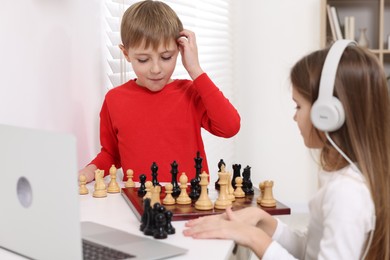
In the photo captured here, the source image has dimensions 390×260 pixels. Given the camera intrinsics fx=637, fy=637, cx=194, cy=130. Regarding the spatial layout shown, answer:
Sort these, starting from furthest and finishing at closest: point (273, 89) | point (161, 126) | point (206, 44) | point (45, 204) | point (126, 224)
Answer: point (273, 89), point (206, 44), point (161, 126), point (126, 224), point (45, 204)

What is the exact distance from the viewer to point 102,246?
1.22 m

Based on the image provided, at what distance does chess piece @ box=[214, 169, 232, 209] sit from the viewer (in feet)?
4.90

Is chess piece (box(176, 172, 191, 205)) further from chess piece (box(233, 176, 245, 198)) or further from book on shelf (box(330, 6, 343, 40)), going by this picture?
book on shelf (box(330, 6, 343, 40))

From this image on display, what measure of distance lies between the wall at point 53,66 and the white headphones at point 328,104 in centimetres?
92

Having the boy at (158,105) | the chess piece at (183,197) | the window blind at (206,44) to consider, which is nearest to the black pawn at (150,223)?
the chess piece at (183,197)

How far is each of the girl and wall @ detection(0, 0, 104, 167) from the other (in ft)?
2.55

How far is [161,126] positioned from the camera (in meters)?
2.03

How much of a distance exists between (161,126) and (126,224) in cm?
66

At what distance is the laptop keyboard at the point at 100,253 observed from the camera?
1.17 meters

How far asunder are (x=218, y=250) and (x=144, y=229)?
0.18m

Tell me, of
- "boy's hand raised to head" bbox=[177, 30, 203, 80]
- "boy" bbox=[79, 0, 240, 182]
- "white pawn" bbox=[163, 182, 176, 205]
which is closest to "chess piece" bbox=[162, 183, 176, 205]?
"white pawn" bbox=[163, 182, 176, 205]

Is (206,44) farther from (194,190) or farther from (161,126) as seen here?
(194,190)

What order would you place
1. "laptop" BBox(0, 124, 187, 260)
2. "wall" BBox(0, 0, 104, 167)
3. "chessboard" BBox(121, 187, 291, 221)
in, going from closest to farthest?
"laptop" BBox(0, 124, 187, 260) → "chessboard" BBox(121, 187, 291, 221) → "wall" BBox(0, 0, 104, 167)

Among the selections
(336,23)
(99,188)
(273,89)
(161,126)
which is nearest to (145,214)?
(99,188)
